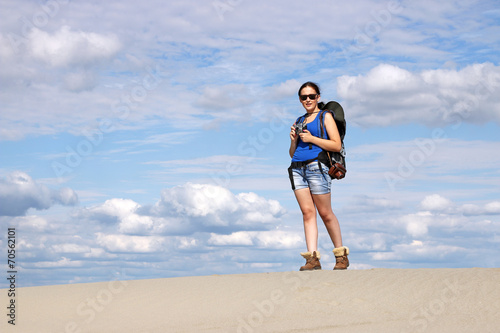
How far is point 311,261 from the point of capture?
294 inches

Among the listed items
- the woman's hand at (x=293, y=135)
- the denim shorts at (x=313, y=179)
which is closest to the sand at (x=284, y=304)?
the denim shorts at (x=313, y=179)

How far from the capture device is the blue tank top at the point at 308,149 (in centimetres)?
744

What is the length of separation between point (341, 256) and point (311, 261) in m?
0.46

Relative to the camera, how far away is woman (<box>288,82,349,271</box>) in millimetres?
7414

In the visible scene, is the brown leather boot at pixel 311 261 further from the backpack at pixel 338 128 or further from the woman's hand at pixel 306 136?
the woman's hand at pixel 306 136

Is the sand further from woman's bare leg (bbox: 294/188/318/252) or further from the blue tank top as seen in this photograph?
the blue tank top

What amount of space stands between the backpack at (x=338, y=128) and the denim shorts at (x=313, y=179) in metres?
0.11

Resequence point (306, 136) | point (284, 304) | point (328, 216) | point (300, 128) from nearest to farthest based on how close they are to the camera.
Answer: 1. point (284, 304)
2. point (306, 136)
3. point (328, 216)
4. point (300, 128)

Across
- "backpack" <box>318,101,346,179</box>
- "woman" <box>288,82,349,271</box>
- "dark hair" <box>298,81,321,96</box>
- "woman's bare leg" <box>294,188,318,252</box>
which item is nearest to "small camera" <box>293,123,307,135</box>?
"woman" <box>288,82,349,271</box>

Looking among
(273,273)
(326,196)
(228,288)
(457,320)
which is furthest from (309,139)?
(457,320)

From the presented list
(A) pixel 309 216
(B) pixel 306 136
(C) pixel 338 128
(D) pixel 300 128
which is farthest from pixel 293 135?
(A) pixel 309 216

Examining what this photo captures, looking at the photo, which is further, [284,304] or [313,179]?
[313,179]

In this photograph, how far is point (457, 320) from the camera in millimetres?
4840

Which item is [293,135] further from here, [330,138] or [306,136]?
[330,138]
